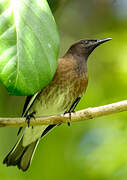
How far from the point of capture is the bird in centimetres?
423

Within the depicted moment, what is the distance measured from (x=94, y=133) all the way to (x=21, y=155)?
897 mm

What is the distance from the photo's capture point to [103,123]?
5.14m

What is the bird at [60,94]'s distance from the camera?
423cm

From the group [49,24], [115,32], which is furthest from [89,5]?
[49,24]

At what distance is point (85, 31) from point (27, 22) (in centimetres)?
439

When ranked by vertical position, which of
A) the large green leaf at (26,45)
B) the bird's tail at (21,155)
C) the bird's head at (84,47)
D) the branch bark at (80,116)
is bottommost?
the bird's tail at (21,155)

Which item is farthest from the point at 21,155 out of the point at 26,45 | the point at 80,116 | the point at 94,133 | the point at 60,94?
the point at 26,45

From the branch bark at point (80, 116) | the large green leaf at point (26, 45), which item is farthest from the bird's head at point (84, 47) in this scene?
the large green leaf at point (26, 45)

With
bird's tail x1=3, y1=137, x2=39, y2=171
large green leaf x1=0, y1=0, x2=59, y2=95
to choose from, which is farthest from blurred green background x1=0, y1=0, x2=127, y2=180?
large green leaf x1=0, y1=0, x2=59, y2=95

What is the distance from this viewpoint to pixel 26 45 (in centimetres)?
216

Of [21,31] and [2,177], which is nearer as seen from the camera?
[21,31]

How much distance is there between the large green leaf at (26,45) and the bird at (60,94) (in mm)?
1745

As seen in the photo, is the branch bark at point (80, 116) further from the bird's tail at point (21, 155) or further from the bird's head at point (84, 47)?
the bird's head at point (84, 47)

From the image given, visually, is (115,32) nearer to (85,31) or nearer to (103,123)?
(85,31)
